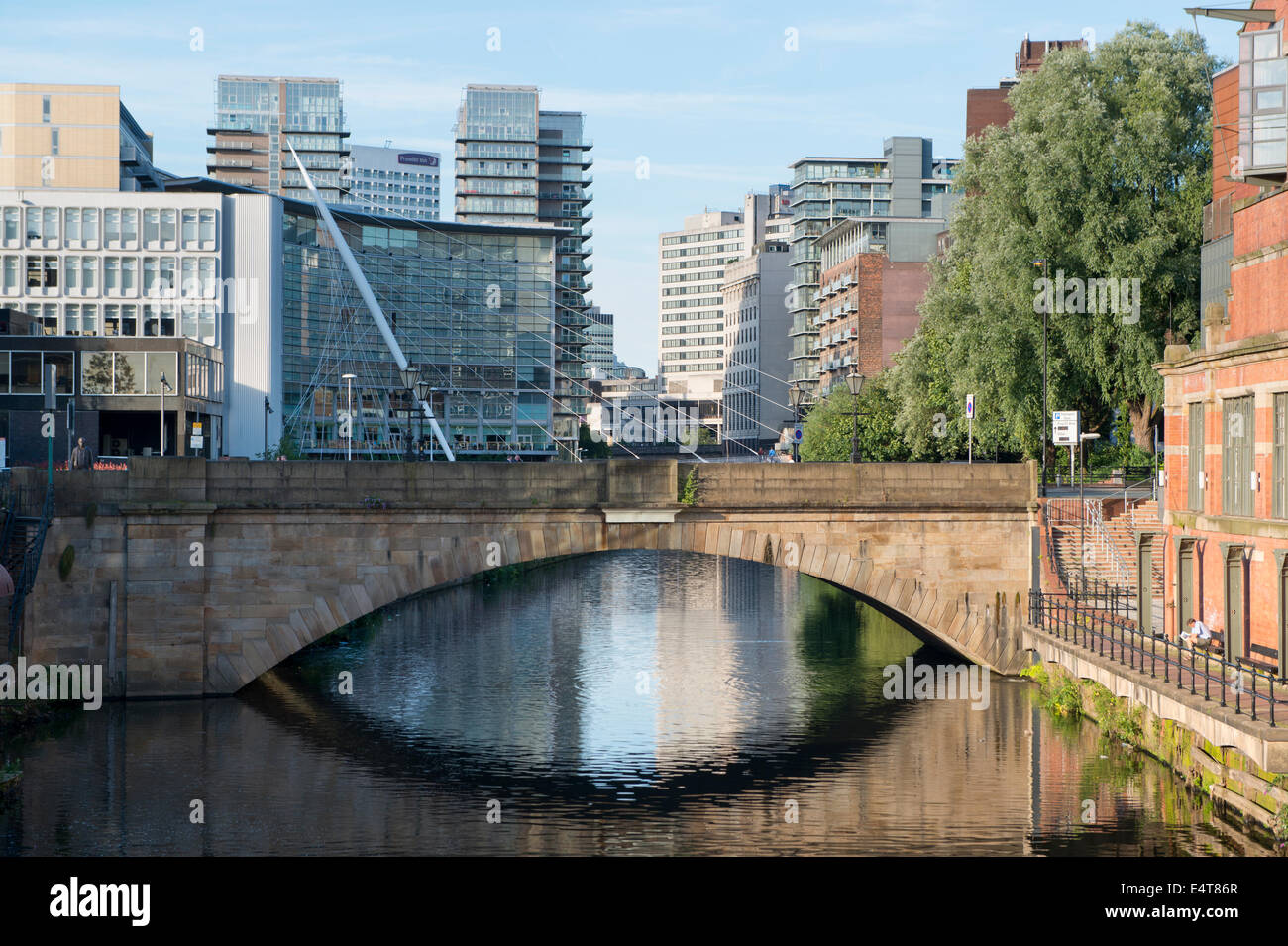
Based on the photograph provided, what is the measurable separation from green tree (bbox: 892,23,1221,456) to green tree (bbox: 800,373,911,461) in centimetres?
1189

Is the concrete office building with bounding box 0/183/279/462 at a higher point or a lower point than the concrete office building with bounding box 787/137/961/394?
lower

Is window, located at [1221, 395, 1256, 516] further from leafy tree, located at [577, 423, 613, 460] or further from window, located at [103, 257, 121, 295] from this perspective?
leafy tree, located at [577, 423, 613, 460]

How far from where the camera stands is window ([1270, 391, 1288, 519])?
28375mm

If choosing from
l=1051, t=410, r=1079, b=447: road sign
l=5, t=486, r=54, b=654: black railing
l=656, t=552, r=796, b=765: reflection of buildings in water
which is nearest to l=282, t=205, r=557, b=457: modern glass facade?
l=656, t=552, r=796, b=765: reflection of buildings in water

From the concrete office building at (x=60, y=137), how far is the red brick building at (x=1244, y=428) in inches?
3456

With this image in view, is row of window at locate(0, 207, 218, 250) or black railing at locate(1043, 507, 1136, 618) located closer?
black railing at locate(1043, 507, 1136, 618)

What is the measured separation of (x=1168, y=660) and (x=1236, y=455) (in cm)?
479

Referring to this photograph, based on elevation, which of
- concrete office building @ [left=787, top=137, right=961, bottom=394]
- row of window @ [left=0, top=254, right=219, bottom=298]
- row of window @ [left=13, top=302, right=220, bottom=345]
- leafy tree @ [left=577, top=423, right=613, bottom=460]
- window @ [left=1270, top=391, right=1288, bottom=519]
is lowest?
window @ [left=1270, top=391, right=1288, bottom=519]

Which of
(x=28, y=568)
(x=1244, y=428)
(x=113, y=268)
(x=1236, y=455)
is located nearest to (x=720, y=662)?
(x=1236, y=455)

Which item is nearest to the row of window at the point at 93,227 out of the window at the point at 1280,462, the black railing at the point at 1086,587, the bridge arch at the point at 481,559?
the bridge arch at the point at 481,559

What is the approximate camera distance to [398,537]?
38.3 metres

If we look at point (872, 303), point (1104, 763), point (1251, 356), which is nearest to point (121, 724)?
point (1104, 763)
